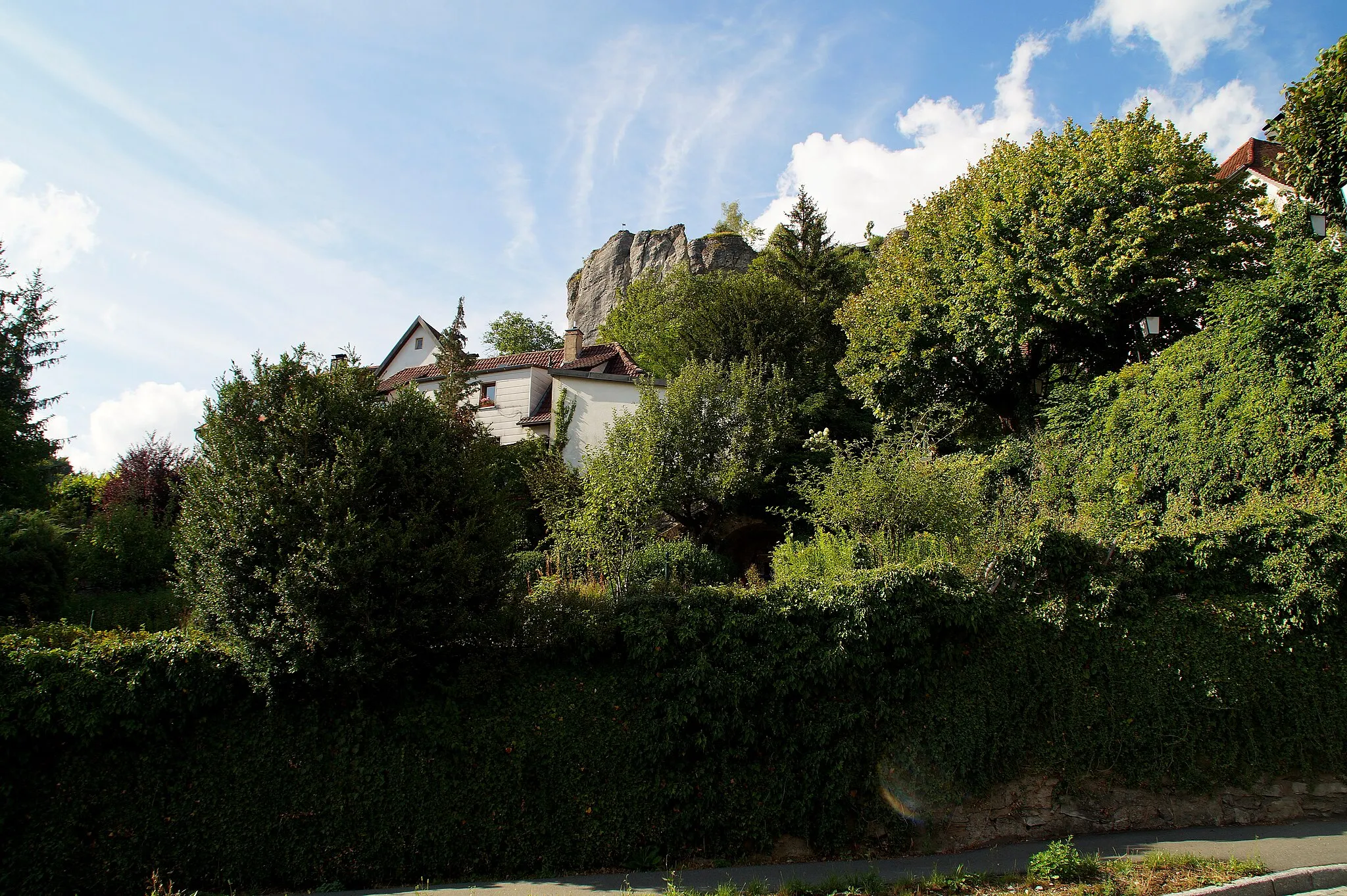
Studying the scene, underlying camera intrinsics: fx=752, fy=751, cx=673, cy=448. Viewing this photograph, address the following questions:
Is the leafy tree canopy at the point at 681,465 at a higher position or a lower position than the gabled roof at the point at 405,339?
lower

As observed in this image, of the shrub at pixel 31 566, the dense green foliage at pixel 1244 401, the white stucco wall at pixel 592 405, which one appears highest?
the white stucco wall at pixel 592 405

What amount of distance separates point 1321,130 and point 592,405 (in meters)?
21.5

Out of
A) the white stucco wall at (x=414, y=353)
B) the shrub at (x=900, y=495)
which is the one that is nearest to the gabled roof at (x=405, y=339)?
the white stucco wall at (x=414, y=353)

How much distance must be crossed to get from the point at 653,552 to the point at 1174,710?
10.0 metres

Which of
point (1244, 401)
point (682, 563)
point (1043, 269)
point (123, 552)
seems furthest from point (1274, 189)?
point (123, 552)

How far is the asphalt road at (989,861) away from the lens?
740 cm

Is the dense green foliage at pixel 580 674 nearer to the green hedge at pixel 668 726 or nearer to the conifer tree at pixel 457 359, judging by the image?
the green hedge at pixel 668 726

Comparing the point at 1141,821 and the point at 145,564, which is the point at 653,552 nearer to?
the point at 1141,821

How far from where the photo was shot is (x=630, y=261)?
220 feet

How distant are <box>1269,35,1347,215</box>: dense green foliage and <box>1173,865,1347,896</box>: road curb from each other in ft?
45.7

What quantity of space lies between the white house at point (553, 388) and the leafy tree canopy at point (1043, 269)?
9129 mm

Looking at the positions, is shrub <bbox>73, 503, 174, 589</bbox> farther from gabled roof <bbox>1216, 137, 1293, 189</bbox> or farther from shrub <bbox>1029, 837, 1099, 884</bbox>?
gabled roof <bbox>1216, 137, 1293, 189</bbox>

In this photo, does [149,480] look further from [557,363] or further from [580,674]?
[580,674]

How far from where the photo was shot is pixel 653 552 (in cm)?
1667
